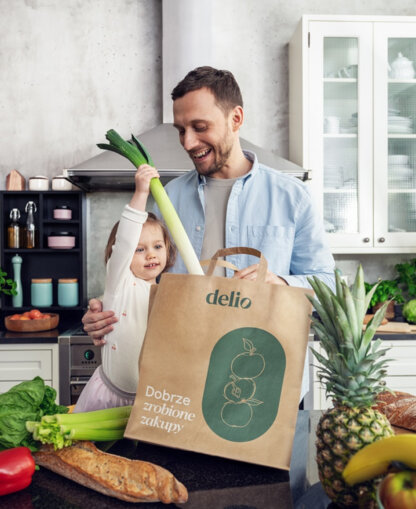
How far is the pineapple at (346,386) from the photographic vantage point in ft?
2.46

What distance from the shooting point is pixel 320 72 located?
9.41 ft

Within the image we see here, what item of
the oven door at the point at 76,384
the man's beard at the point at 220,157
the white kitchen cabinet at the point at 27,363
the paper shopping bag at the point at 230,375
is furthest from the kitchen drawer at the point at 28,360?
the paper shopping bag at the point at 230,375

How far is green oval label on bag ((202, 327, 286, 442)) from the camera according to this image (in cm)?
87

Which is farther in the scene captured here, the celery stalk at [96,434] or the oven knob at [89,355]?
the oven knob at [89,355]

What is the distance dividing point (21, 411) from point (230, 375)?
1.29 ft

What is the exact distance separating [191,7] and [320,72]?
866mm

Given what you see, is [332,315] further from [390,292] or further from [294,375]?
[390,292]

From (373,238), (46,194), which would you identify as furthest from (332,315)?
(46,194)

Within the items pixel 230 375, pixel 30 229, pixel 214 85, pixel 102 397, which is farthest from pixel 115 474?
pixel 30 229

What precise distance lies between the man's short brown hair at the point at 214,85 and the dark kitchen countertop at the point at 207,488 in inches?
38.2

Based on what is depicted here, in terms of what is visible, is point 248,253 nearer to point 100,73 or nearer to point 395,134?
point 395,134

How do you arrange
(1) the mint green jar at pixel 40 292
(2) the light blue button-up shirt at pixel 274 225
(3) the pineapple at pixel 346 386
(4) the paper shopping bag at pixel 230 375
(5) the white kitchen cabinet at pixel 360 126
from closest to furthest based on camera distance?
(3) the pineapple at pixel 346 386, (4) the paper shopping bag at pixel 230 375, (2) the light blue button-up shirt at pixel 274 225, (5) the white kitchen cabinet at pixel 360 126, (1) the mint green jar at pixel 40 292

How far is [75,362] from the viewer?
8.14 feet

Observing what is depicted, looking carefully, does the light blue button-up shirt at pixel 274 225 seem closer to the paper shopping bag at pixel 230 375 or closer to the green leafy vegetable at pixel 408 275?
the paper shopping bag at pixel 230 375
